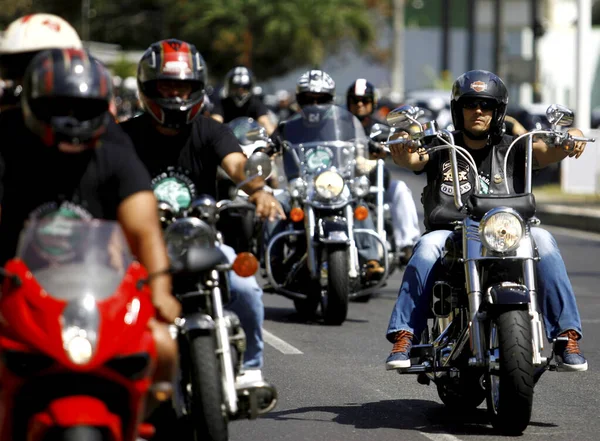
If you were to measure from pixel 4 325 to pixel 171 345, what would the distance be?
527 millimetres

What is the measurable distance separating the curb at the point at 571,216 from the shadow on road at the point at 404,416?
12141 millimetres

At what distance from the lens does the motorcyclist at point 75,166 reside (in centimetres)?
475

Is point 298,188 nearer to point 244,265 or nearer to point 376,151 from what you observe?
point 376,151

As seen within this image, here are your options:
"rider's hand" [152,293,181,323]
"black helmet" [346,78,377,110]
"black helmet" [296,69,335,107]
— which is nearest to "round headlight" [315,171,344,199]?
"black helmet" [296,69,335,107]

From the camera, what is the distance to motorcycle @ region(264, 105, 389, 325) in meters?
10.7

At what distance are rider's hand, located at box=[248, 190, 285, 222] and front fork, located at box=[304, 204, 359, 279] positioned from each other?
177 inches

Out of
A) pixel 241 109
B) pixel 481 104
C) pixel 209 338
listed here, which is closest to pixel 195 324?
pixel 209 338

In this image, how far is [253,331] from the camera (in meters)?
6.25

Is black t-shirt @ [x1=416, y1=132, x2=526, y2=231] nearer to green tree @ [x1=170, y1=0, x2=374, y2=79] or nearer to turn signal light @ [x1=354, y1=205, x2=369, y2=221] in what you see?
turn signal light @ [x1=354, y1=205, x2=369, y2=221]

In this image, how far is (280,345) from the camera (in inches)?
389

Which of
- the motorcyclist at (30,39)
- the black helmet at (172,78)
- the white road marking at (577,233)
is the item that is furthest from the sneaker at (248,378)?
the white road marking at (577,233)

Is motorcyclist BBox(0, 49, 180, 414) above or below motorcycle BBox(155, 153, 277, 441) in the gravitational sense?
above

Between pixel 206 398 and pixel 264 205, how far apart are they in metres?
0.92

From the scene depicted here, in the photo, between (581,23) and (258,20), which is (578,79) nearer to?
(581,23)
